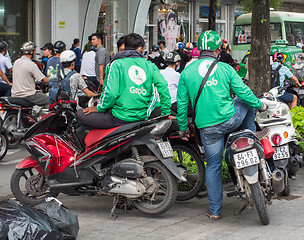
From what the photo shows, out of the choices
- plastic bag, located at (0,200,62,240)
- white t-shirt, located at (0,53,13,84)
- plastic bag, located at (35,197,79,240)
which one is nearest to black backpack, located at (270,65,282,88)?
white t-shirt, located at (0,53,13,84)

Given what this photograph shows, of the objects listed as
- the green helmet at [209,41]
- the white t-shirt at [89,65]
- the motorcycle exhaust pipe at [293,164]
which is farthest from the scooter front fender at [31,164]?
the white t-shirt at [89,65]

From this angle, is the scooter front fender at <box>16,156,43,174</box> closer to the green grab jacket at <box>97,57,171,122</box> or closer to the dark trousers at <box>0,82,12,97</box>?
the green grab jacket at <box>97,57,171,122</box>

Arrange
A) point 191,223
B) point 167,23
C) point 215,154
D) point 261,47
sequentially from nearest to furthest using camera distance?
1. point 191,223
2. point 215,154
3. point 261,47
4. point 167,23

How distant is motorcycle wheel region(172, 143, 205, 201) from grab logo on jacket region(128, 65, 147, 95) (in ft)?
3.28

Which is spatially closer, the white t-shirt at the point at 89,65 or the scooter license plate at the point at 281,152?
the scooter license plate at the point at 281,152

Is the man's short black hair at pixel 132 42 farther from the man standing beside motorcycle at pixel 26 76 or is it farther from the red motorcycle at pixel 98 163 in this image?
the man standing beside motorcycle at pixel 26 76

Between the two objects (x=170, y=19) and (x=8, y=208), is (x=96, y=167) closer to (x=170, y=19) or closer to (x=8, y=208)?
(x=8, y=208)

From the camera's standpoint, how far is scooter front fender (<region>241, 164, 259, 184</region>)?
571 cm

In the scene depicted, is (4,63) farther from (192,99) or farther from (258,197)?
(258,197)

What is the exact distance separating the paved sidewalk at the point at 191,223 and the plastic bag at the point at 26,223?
1.81 feet

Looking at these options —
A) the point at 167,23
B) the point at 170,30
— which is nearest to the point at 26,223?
the point at 167,23

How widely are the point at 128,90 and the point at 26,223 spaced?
191 cm

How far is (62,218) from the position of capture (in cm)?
534

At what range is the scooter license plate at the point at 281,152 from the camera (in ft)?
23.0
